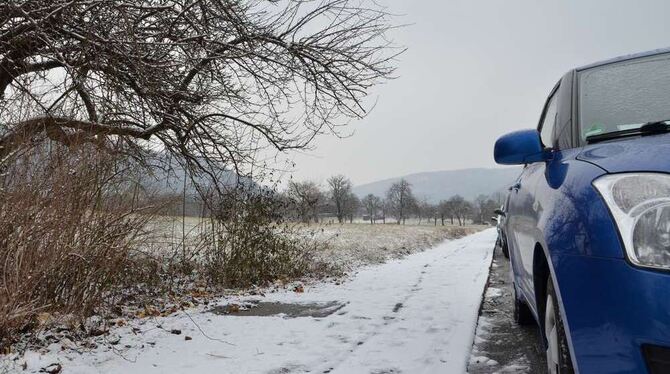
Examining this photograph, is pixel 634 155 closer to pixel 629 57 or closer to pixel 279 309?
pixel 629 57

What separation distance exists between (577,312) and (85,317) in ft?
13.3

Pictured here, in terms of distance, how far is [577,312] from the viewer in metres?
1.70

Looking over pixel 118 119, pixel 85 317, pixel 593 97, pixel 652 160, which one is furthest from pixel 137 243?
pixel 652 160

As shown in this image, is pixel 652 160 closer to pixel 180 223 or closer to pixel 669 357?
pixel 669 357

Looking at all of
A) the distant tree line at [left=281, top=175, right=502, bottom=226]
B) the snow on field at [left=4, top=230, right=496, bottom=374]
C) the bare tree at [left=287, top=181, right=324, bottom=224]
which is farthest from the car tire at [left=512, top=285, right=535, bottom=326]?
the distant tree line at [left=281, top=175, right=502, bottom=226]

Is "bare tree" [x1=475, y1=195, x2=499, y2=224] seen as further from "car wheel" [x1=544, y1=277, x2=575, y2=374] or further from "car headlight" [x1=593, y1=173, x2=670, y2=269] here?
"car headlight" [x1=593, y1=173, x2=670, y2=269]

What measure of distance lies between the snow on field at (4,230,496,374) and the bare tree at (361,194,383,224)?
12489 cm

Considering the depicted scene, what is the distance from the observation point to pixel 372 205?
13038cm

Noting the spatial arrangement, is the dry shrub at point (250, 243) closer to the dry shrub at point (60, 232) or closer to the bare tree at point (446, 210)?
the dry shrub at point (60, 232)

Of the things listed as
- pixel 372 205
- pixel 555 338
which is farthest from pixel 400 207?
pixel 555 338

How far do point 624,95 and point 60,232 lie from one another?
12.9ft

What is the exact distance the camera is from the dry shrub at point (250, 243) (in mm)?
7570

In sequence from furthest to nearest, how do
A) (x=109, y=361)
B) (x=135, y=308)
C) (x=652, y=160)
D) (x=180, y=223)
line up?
(x=180, y=223) < (x=135, y=308) < (x=109, y=361) < (x=652, y=160)

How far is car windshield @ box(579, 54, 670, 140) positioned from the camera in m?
2.35
